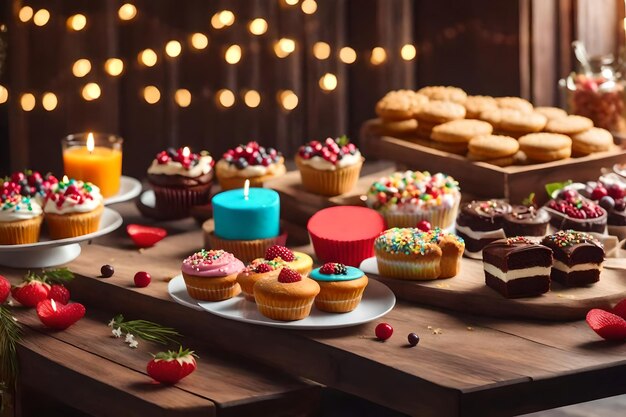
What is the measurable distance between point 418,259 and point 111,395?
902mm

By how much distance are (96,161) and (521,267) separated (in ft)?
5.13

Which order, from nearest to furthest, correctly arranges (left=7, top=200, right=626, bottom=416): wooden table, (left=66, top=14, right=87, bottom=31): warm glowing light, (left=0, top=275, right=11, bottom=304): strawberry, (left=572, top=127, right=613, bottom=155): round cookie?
1. (left=7, top=200, right=626, bottom=416): wooden table
2. (left=0, top=275, right=11, bottom=304): strawberry
3. (left=572, top=127, right=613, bottom=155): round cookie
4. (left=66, top=14, right=87, bottom=31): warm glowing light

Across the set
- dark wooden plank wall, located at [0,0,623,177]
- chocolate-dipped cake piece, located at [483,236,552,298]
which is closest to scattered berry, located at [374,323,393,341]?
chocolate-dipped cake piece, located at [483,236,552,298]

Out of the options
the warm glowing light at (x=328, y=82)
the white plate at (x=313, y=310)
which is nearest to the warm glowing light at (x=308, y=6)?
the warm glowing light at (x=328, y=82)

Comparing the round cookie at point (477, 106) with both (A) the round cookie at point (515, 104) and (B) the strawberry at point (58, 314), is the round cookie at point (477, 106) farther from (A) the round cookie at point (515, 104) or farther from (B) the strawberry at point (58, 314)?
(B) the strawberry at point (58, 314)

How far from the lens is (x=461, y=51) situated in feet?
15.8

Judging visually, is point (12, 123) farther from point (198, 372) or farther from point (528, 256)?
point (528, 256)

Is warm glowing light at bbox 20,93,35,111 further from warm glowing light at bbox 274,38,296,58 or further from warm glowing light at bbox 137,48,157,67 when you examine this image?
warm glowing light at bbox 274,38,296,58

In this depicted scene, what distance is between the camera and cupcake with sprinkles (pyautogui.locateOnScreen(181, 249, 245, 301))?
3.10m

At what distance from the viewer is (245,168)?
13.0ft

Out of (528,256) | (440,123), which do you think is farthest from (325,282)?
(440,123)

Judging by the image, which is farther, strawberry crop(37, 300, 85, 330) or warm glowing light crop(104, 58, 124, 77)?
warm glowing light crop(104, 58, 124, 77)

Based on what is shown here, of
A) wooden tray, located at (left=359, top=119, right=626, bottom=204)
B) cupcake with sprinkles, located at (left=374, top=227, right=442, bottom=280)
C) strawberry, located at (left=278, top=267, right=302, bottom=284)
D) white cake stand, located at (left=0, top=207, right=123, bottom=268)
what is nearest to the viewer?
strawberry, located at (left=278, top=267, right=302, bottom=284)

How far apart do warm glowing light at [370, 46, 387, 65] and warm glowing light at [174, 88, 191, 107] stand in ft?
2.60
